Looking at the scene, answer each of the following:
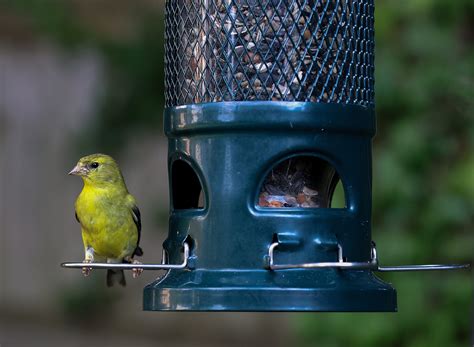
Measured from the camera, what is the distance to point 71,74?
376 inches

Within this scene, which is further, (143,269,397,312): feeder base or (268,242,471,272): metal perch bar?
(143,269,397,312): feeder base

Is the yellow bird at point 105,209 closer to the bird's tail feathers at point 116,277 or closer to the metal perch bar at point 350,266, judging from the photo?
the bird's tail feathers at point 116,277

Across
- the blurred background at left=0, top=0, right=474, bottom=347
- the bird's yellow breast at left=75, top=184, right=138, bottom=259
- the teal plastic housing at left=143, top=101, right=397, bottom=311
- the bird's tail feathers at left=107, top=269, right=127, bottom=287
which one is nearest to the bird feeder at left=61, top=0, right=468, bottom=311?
the teal plastic housing at left=143, top=101, right=397, bottom=311

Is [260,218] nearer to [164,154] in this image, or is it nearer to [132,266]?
[132,266]

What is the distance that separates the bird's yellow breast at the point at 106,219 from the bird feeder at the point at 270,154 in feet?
2.78

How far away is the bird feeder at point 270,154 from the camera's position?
3.63 m

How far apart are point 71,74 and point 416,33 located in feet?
14.0

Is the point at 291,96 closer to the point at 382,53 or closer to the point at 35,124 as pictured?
the point at 382,53

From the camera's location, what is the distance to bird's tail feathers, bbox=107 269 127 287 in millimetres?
5355

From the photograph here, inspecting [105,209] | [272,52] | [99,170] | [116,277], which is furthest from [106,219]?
[272,52]

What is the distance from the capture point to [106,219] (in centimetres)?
485

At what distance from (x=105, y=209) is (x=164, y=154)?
5045 millimetres

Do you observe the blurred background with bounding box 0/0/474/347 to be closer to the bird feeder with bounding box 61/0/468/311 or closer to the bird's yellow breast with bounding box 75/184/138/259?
the bird feeder with bounding box 61/0/468/311

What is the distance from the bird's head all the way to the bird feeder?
2.93 feet
